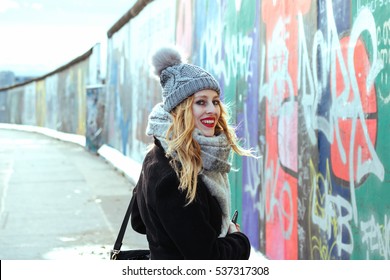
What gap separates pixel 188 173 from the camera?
244 cm

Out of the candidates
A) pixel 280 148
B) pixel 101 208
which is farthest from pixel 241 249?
pixel 101 208

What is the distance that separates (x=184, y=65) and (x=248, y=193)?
3.44 m

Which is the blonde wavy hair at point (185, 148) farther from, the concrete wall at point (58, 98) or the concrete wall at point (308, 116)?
the concrete wall at point (58, 98)

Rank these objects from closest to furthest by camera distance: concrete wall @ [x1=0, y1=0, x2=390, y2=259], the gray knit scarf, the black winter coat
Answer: the black winter coat, the gray knit scarf, concrete wall @ [x1=0, y1=0, x2=390, y2=259]

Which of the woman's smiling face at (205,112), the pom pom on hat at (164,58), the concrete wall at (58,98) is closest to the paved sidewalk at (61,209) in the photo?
the pom pom on hat at (164,58)

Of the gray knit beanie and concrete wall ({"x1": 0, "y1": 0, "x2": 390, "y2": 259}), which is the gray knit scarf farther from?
concrete wall ({"x1": 0, "y1": 0, "x2": 390, "y2": 259})

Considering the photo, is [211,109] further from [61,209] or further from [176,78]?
[61,209]

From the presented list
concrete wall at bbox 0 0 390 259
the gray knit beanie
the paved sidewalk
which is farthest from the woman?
the paved sidewalk

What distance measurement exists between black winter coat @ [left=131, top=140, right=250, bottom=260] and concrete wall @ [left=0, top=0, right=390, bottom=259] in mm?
1307

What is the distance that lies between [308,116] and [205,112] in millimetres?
2150

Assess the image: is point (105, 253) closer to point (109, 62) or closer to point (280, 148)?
point (280, 148)

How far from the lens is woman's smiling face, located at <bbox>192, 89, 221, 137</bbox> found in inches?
104

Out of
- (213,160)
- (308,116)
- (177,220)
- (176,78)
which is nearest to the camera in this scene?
(177,220)

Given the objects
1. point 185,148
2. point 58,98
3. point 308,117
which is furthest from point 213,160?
point 58,98
